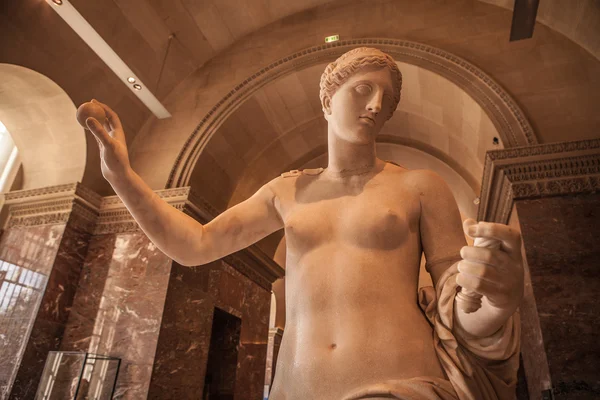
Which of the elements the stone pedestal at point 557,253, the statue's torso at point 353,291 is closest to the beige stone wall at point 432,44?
the stone pedestal at point 557,253

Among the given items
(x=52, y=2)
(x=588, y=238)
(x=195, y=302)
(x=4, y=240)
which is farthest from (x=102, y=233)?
(x=588, y=238)

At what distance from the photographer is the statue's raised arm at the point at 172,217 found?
5.89 feet

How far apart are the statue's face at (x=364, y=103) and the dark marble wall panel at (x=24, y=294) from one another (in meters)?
5.12

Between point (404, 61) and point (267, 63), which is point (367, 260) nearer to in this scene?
point (404, 61)

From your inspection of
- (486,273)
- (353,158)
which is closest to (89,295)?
(353,158)

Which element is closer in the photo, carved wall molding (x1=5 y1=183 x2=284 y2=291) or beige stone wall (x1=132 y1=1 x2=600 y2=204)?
beige stone wall (x1=132 y1=1 x2=600 y2=204)

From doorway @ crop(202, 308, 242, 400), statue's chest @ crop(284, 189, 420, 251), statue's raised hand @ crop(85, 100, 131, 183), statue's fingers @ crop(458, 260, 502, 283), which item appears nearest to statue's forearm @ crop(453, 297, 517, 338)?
statue's fingers @ crop(458, 260, 502, 283)

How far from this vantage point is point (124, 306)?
570 centimetres

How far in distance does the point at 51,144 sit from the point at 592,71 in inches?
301

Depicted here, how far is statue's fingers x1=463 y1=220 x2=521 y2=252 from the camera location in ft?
3.73

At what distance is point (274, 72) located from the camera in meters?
7.23

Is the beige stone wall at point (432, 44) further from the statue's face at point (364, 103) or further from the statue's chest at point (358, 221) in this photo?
the statue's chest at point (358, 221)

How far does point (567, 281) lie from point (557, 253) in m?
0.30

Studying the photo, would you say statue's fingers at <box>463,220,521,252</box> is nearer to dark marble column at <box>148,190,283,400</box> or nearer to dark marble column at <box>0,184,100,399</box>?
dark marble column at <box>148,190,283,400</box>
